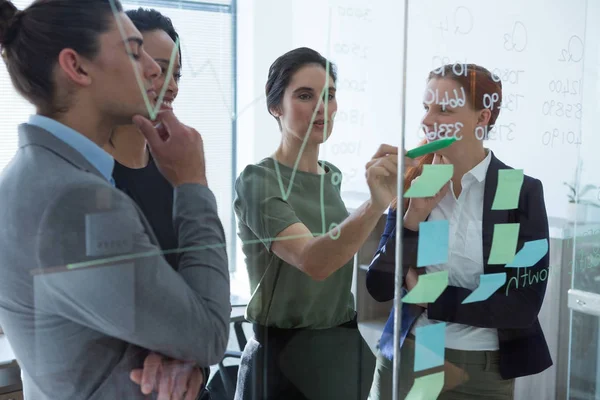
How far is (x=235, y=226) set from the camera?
104 cm

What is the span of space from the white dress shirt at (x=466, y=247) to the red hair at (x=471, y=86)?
11 cm

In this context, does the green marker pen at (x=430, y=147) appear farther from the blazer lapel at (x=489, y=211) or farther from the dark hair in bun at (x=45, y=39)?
the dark hair in bun at (x=45, y=39)

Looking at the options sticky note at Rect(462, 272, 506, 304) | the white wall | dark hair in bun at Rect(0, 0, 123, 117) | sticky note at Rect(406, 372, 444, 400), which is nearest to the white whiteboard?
the white wall

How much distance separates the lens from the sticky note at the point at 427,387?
4.50ft

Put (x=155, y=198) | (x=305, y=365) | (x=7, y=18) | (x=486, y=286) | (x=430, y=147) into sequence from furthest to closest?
(x=486, y=286)
(x=430, y=147)
(x=305, y=365)
(x=155, y=198)
(x=7, y=18)

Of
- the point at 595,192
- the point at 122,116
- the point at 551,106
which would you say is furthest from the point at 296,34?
the point at 595,192

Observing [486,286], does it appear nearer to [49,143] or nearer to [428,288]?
[428,288]

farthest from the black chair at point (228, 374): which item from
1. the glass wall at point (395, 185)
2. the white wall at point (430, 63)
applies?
the white wall at point (430, 63)

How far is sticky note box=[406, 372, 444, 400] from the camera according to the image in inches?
54.0

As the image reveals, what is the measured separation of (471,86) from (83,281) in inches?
37.4

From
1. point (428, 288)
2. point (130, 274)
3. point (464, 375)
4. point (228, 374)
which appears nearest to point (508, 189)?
point (428, 288)

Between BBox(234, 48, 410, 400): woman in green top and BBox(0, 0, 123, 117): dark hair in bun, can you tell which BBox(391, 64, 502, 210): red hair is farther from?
BBox(0, 0, 123, 117): dark hair in bun

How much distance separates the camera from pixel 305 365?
1185mm

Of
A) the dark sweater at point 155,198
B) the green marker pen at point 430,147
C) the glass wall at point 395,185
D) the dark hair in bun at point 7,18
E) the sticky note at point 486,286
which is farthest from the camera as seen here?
the sticky note at point 486,286
